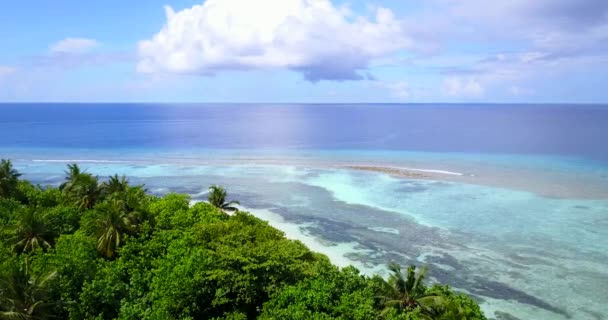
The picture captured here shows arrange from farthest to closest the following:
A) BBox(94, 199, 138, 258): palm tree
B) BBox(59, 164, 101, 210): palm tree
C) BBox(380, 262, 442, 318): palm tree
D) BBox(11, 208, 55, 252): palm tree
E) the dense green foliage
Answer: BBox(59, 164, 101, 210): palm tree < BBox(94, 199, 138, 258): palm tree < BBox(11, 208, 55, 252): palm tree < BBox(380, 262, 442, 318): palm tree < the dense green foliage

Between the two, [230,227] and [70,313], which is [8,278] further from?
[230,227]

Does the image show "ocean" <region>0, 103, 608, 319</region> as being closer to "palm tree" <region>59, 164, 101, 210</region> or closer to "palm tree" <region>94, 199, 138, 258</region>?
"palm tree" <region>94, 199, 138, 258</region>

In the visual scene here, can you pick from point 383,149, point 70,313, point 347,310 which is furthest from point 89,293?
point 383,149

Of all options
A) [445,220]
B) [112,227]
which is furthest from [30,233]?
[445,220]

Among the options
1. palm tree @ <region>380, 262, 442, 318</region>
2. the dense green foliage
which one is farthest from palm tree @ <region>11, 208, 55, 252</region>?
palm tree @ <region>380, 262, 442, 318</region>

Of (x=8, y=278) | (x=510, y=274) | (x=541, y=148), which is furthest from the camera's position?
(x=541, y=148)

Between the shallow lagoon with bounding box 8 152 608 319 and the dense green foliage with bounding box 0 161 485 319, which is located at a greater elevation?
the dense green foliage with bounding box 0 161 485 319
